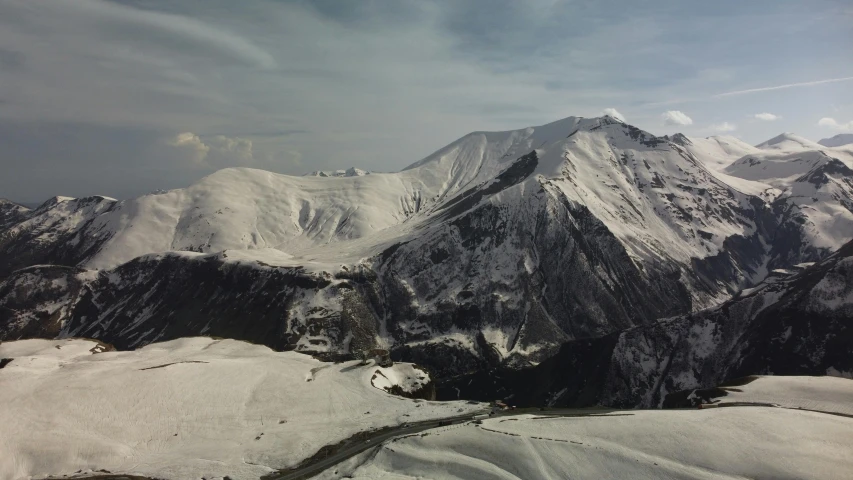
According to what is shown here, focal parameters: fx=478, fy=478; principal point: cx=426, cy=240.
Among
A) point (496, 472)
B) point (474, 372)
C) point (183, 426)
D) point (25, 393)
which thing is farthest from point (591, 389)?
point (25, 393)

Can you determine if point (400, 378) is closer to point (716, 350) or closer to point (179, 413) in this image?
point (179, 413)

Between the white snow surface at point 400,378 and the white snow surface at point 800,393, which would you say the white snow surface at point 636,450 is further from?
the white snow surface at point 400,378

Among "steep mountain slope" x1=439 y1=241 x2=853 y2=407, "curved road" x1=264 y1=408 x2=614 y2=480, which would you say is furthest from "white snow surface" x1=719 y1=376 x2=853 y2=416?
"steep mountain slope" x1=439 y1=241 x2=853 y2=407

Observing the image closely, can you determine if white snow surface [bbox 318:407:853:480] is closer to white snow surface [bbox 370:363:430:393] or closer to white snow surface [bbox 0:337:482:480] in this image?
white snow surface [bbox 0:337:482:480]

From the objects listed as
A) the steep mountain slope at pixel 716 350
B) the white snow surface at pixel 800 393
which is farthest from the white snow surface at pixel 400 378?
the white snow surface at pixel 800 393

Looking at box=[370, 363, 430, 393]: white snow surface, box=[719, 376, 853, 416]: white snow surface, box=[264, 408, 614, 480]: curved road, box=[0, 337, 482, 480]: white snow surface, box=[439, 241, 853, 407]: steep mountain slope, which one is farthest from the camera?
box=[439, 241, 853, 407]: steep mountain slope

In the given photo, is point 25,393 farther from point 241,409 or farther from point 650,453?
point 650,453
